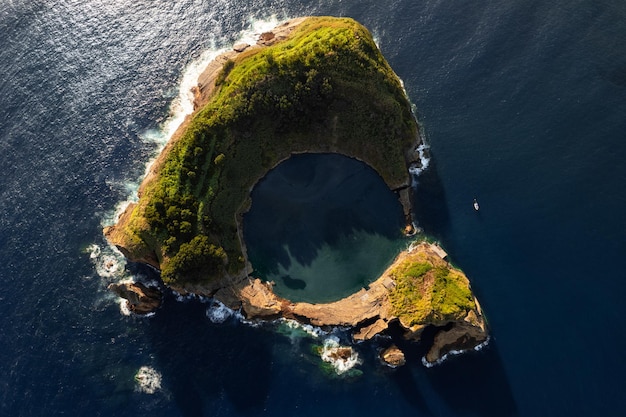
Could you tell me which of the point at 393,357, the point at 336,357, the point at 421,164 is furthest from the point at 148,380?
the point at 421,164

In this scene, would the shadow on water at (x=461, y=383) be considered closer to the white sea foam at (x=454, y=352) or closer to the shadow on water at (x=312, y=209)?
the white sea foam at (x=454, y=352)

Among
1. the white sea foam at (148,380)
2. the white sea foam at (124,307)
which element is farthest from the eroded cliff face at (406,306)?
the white sea foam at (148,380)

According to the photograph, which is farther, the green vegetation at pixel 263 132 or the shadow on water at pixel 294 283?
the shadow on water at pixel 294 283

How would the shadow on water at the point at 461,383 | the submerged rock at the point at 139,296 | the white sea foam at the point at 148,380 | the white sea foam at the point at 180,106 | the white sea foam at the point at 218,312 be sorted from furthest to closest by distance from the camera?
the white sea foam at the point at 180,106 → the white sea foam at the point at 218,312 → the submerged rock at the point at 139,296 → the white sea foam at the point at 148,380 → the shadow on water at the point at 461,383

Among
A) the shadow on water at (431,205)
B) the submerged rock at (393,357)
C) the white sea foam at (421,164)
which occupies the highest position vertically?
the white sea foam at (421,164)

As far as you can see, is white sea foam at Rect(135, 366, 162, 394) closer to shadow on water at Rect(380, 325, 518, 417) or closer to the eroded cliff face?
the eroded cliff face

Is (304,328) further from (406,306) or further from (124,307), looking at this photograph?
(124,307)

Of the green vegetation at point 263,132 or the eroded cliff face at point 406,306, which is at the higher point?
the green vegetation at point 263,132
